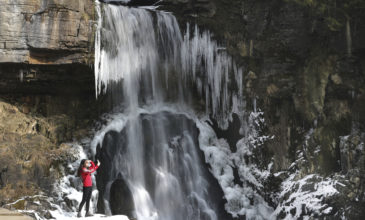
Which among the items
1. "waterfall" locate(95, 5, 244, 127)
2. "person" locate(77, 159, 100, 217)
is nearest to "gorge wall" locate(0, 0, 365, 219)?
"waterfall" locate(95, 5, 244, 127)

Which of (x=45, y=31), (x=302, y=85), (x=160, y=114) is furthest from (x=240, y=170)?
(x=45, y=31)

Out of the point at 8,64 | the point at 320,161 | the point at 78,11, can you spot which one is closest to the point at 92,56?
the point at 78,11

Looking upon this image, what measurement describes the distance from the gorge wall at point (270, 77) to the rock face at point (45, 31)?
Result: 22 mm

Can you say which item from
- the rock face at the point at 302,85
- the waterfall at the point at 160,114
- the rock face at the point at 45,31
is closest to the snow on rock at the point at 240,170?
the waterfall at the point at 160,114

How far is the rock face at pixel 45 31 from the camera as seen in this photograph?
1155 centimetres

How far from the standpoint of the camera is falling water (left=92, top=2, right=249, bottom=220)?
1253 cm

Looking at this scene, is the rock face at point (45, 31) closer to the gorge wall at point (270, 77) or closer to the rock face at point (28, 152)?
the gorge wall at point (270, 77)

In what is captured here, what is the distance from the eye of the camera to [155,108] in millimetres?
14484

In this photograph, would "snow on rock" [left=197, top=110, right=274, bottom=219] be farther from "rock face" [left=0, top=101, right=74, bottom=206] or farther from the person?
the person

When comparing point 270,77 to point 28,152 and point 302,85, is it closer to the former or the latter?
point 302,85

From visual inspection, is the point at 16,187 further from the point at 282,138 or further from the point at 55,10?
the point at 282,138

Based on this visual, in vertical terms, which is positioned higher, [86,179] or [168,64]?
[168,64]

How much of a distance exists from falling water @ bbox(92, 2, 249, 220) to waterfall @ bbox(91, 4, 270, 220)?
3 centimetres

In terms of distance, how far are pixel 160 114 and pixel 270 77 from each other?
3.20 meters
